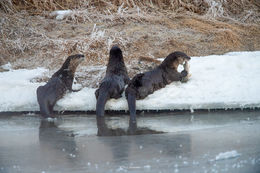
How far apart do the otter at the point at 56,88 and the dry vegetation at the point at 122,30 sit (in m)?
0.31

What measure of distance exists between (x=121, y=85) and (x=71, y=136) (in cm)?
118

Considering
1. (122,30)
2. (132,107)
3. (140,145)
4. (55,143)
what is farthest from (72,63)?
(140,145)

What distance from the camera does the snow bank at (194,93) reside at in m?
5.63

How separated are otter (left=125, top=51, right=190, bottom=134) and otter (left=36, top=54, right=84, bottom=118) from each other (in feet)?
2.71

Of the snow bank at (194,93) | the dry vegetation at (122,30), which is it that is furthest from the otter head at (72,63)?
the snow bank at (194,93)

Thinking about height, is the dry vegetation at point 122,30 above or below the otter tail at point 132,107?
above

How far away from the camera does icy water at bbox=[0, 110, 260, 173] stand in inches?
158

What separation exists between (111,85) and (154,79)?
1.78ft

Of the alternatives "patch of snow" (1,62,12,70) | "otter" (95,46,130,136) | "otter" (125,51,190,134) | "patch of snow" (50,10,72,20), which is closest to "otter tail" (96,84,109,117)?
"otter" (95,46,130,136)

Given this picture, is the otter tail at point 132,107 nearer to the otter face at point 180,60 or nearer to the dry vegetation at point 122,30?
the otter face at point 180,60

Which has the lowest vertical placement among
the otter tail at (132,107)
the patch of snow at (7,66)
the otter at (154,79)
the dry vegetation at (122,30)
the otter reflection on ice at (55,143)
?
the otter reflection on ice at (55,143)

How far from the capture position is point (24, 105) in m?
5.91

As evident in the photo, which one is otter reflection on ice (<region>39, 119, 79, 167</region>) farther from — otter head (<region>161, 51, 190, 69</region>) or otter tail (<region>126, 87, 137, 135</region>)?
otter head (<region>161, 51, 190, 69</region>)

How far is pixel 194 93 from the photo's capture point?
19.0 ft
